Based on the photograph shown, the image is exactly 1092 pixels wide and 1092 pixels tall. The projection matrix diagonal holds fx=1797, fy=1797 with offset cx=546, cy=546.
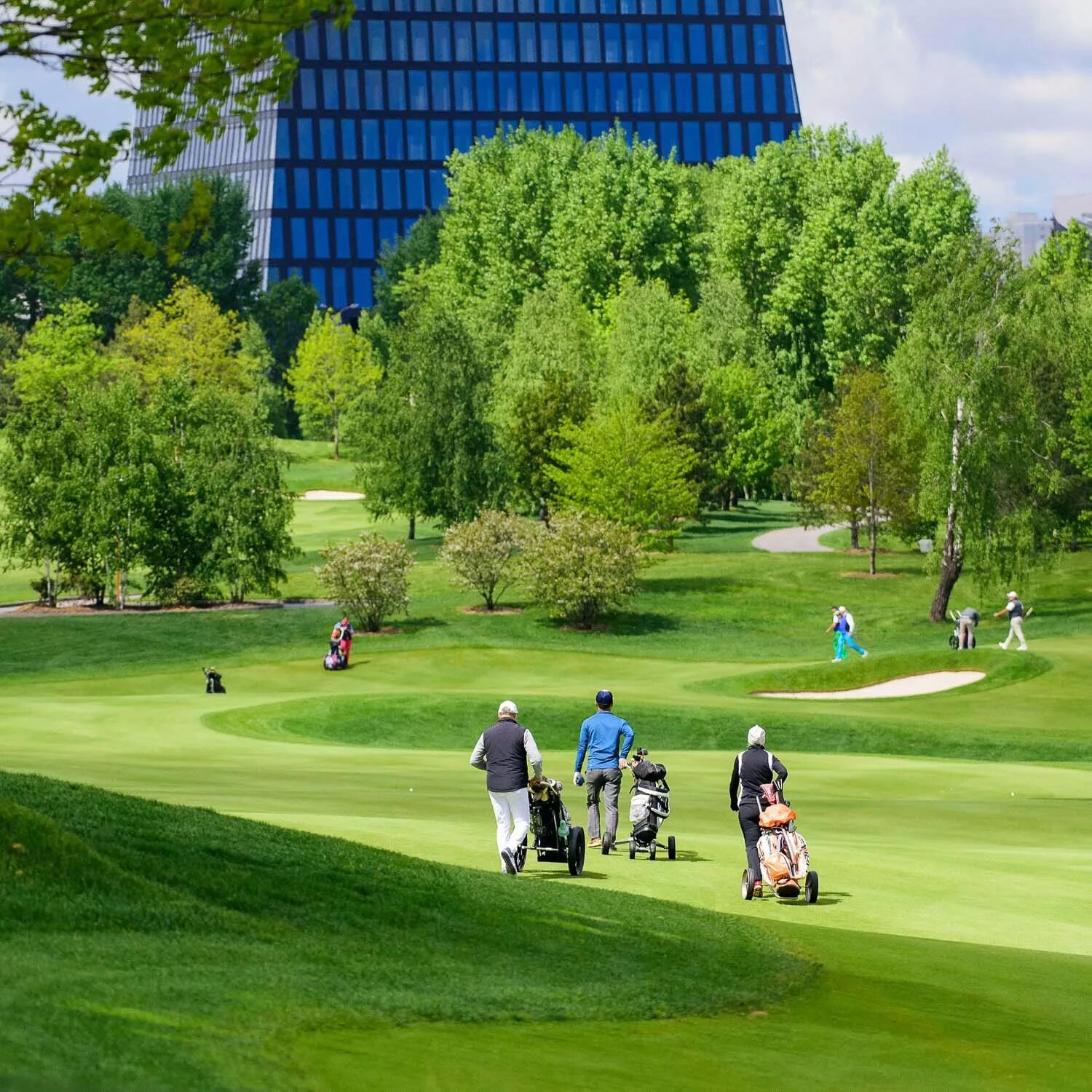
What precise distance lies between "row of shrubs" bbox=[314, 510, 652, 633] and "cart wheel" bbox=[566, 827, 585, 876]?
37.3 metres

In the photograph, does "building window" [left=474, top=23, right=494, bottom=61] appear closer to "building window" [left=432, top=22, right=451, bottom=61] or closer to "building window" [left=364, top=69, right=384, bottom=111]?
"building window" [left=432, top=22, right=451, bottom=61]

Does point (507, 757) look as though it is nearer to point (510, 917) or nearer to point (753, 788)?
point (753, 788)

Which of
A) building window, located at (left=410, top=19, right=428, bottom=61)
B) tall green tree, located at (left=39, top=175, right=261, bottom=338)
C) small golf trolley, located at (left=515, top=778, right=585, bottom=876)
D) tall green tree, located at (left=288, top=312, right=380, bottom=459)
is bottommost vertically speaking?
small golf trolley, located at (left=515, top=778, right=585, bottom=876)

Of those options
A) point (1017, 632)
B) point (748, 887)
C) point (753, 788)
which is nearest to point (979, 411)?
point (1017, 632)

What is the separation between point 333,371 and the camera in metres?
113

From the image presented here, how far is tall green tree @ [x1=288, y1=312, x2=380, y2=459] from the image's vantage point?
11200cm

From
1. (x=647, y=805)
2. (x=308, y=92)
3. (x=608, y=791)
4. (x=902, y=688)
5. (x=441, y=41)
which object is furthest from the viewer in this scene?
(x=441, y=41)

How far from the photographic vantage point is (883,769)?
95.7ft

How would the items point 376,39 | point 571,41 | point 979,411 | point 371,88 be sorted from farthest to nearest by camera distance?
point 571,41
point 371,88
point 376,39
point 979,411

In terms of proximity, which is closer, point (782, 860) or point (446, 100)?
point (782, 860)

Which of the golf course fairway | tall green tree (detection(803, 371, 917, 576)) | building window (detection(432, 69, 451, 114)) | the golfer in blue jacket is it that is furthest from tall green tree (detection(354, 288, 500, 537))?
building window (detection(432, 69, 451, 114))

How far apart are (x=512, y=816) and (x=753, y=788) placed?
90.1 inches

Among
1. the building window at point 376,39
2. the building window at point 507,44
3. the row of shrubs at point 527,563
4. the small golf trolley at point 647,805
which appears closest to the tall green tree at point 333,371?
the row of shrubs at point 527,563

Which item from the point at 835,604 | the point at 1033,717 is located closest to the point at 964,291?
the point at 835,604
